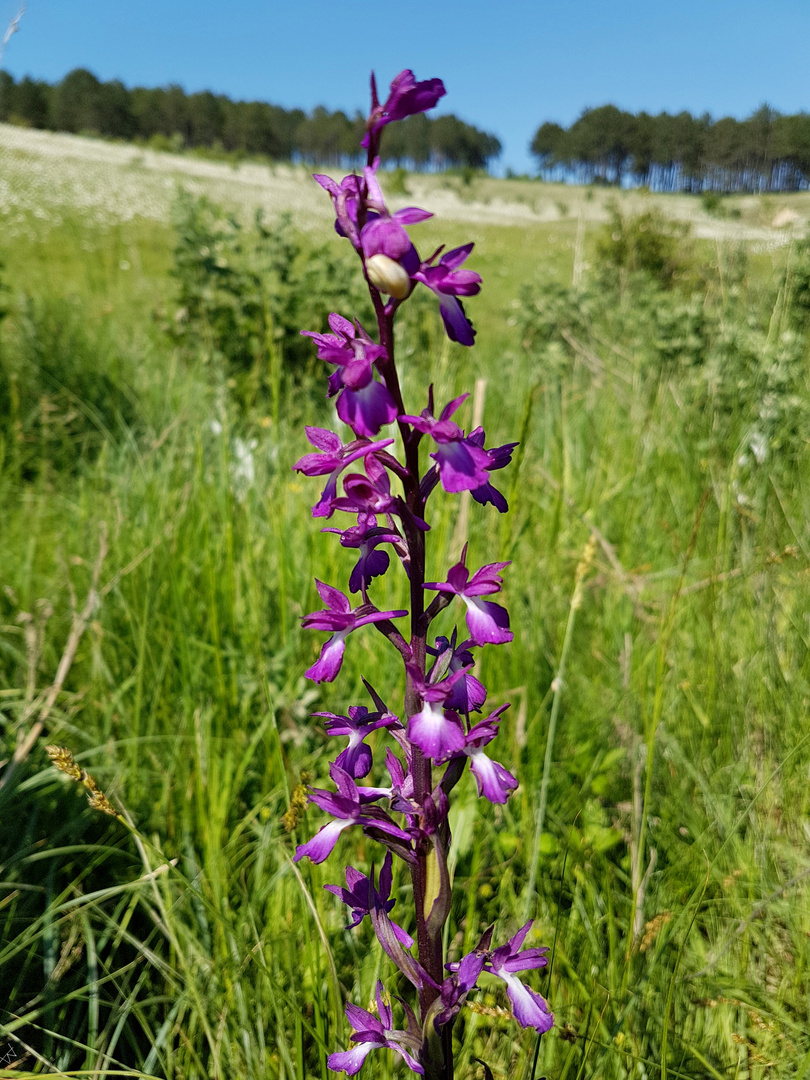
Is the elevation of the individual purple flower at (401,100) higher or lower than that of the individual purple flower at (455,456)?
higher

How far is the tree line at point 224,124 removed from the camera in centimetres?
10312

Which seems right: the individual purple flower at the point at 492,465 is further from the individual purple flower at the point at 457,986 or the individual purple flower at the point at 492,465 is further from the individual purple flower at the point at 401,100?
the individual purple flower at the point at 457,986

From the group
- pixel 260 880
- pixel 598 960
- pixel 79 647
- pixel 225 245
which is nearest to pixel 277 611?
pixel 79 647

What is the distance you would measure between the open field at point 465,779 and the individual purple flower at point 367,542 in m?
0.39

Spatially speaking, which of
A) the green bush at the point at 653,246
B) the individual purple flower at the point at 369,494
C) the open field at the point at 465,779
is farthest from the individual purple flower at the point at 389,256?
the green bush at the point at 653,246

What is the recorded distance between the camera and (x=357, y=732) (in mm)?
1168

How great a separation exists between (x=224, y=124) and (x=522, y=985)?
481 ft

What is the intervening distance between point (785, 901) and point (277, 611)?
1916 mm

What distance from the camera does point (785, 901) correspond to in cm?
183

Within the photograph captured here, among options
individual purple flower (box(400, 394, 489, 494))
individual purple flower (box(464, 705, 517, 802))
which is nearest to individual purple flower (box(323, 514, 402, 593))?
individual purple flower (box(400, 394, 489, 494))

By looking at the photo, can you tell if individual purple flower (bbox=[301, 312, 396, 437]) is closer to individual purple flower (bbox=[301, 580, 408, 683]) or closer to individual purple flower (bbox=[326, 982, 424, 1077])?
individual purple flower (bbox=[301, 580, 408, 683])

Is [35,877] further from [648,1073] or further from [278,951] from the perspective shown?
[648,1073]

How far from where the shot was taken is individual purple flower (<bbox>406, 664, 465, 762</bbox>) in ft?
3.18

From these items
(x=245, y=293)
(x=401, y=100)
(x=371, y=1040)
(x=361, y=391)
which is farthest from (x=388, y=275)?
(x=245, y=293)
